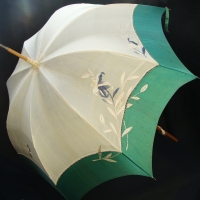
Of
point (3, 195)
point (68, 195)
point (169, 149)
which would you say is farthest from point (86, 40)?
point (3, 195)

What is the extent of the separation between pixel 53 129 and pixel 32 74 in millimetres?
234

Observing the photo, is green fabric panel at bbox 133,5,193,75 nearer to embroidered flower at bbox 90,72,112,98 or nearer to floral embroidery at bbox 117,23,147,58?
floral embroidery at bbox 117,23,147,58

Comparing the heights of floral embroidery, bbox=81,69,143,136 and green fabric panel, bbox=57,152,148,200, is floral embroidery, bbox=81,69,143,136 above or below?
above

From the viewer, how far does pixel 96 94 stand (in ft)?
3.03

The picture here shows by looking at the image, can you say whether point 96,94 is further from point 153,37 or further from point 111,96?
point 153,37

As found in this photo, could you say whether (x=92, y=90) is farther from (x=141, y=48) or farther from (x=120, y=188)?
(x=120, y=188)

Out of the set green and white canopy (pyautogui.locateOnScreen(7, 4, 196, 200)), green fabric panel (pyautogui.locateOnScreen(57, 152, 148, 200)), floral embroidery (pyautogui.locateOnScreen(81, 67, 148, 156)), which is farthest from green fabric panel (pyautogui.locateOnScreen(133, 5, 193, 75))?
green fabric panel (pyautogui.locateOnScreen(57, 152, 148, 200))

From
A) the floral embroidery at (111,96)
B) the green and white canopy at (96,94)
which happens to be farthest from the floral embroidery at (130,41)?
the floral embroidery at (111,96)

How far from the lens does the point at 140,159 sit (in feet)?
3.01

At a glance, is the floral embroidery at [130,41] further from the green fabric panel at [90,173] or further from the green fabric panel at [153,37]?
the green fabric panel at [90,173]

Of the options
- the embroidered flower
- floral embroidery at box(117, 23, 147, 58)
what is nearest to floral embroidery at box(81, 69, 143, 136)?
the embroidered flower

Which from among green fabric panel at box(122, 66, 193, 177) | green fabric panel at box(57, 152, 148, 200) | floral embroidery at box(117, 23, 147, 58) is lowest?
green fabric panel at box(57, 152, 148, 200)

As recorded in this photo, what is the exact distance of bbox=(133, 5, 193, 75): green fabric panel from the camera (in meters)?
0.99

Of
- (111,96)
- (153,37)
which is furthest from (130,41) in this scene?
(111,96)
